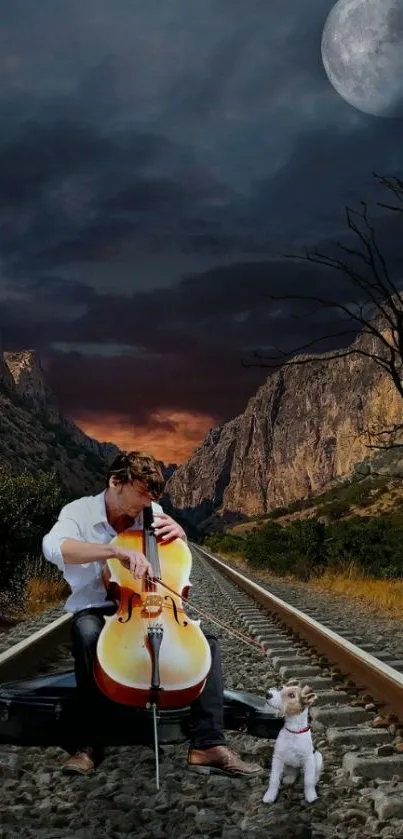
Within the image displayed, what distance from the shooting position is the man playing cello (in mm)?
3023

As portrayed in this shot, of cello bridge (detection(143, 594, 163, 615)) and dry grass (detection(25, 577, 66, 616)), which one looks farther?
dry grass (detection(25, 577, 66, 616))

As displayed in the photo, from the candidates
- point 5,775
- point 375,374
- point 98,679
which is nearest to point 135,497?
point 98,679

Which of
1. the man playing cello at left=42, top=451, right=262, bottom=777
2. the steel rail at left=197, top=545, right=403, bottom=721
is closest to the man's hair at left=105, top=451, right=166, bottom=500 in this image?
the man playing cello at left=42, top=451, right=262, bottom=777

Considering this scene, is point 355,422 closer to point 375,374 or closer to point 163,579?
point 375,374

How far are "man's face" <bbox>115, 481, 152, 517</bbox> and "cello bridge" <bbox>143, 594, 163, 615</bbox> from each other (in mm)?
298

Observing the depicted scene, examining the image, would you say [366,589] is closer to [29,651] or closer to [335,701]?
[29,651]

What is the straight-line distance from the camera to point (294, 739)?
304 centimetres

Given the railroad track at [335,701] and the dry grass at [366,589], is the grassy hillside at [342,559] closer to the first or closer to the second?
the dry grass at [366,589]

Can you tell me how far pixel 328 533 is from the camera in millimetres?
31625

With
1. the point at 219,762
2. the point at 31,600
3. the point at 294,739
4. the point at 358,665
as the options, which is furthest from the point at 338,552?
the point at 294,739

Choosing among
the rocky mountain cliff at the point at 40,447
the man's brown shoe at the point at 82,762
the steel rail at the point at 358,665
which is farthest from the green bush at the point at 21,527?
the rocky mountain cliff at the point at 40,447

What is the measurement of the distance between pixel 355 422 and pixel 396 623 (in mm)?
184100

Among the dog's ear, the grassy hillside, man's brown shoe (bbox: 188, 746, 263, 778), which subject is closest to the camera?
the dog's ear

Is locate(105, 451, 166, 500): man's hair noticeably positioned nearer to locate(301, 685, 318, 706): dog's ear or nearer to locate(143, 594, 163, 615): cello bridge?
locate(143, 594, 163, 615): cello bridge
